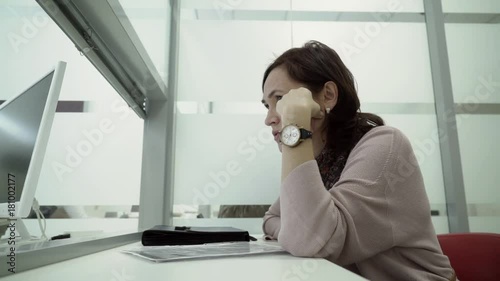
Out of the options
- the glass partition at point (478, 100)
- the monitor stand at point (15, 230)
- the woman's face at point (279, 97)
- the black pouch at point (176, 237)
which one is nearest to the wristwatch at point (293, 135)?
the woman's face at point (279, 97)

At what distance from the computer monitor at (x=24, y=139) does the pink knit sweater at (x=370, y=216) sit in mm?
500

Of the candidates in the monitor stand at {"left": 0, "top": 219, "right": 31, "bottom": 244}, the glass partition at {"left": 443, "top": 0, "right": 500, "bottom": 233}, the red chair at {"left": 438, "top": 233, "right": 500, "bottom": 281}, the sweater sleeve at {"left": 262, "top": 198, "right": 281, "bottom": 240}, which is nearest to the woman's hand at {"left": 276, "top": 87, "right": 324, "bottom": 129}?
the sweater sleeve at {"left": 262, "top": 198, "right": 281, "bottom": 240}

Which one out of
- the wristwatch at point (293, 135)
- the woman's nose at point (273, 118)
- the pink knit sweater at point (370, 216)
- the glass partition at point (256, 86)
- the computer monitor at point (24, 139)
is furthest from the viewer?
the glass partition at point (256, 86)

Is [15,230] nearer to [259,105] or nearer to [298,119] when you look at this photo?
[298,119]

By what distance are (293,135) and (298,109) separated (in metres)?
0.09

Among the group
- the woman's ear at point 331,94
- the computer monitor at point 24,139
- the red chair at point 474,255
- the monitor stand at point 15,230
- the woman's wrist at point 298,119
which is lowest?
the red chair at point 474,255

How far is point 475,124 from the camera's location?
1.87 m

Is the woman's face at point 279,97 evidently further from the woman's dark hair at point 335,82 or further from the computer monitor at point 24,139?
the computer monitor at point 24,139

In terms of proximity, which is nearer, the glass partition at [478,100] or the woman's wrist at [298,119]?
the woman's wrist at [298,119]

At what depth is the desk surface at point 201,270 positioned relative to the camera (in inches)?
18.4

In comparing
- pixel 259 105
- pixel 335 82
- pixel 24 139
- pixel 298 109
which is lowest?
pixel 24 139

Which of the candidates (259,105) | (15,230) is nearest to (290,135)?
(15,230)

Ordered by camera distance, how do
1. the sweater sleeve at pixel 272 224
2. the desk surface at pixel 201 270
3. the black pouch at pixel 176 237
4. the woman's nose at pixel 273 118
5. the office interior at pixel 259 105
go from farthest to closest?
the office interior at pixel 259 105 < the sweater sleeve at pixel 272 224 < the woman's nose at pixel 273 118 < the black pouch at pixel 176 237 < the desk surface at pixel 201 270

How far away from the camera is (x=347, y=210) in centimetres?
69
